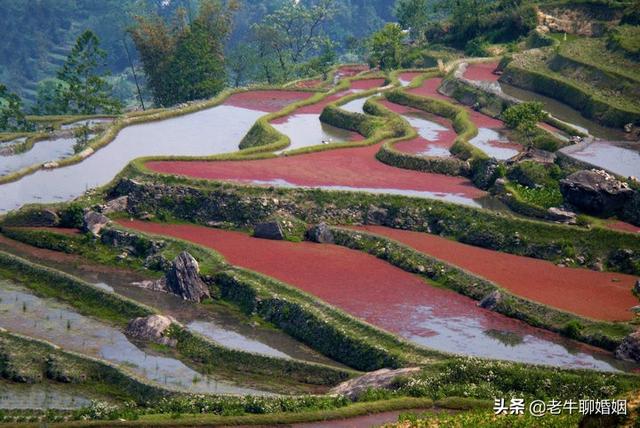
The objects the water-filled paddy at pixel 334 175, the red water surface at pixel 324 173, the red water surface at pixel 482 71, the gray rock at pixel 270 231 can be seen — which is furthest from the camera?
the red water surface at pixel 482 71

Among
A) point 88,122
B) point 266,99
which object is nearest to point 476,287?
point 266,99

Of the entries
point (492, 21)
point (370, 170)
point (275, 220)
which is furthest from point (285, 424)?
point (492, 21)

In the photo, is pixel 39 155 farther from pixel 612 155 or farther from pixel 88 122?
pixel 612 155

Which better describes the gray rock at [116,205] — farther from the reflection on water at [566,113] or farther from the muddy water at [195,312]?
the reflection on water at [566,113]

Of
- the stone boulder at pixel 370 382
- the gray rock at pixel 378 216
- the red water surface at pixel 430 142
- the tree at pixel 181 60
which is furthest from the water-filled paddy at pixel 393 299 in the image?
the tree at pixel 181 60

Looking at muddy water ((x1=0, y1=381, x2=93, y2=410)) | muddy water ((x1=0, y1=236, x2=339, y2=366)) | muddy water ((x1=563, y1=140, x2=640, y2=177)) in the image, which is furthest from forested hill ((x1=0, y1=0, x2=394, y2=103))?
muddy water ((x1=0, y1=381, x2=93, y2=410))
